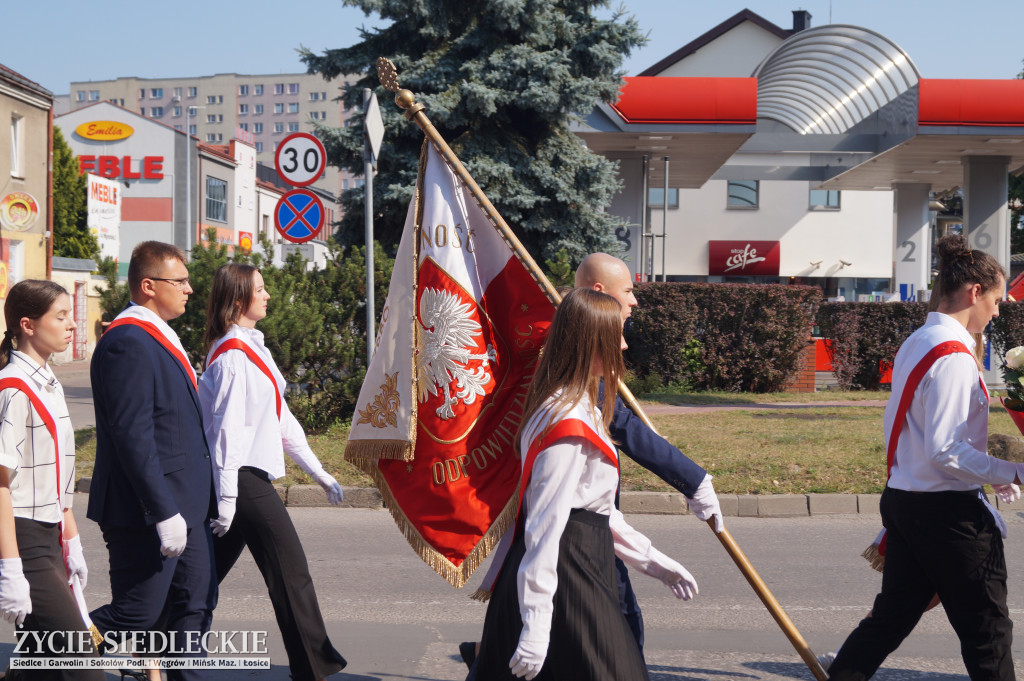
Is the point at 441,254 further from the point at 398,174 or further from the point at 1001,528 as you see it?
the point at 398,174

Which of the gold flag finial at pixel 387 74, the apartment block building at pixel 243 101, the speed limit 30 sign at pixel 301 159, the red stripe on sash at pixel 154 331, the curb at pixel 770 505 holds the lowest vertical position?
the curb at pixel 770 505

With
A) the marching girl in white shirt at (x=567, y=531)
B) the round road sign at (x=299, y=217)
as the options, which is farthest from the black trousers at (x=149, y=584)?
the round road sign at (x=299, y=217)

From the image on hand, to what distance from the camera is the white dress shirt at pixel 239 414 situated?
409 cm

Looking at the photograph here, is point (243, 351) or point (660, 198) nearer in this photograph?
point (243, 351)

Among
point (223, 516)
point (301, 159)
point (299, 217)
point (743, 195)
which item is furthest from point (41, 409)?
point (743, 195)

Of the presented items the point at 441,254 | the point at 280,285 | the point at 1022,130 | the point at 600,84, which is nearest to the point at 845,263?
the point at 1022,130

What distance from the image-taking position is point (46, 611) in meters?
3.26

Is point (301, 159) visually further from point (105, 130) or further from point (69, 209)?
point (105, 130)

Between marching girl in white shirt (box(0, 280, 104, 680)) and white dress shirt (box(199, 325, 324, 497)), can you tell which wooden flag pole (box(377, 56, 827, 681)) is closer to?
white dress shirt (box(199, 325, 324, 497))

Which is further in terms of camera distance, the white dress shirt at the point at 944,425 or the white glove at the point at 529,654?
the white dress shirt at the point at 944,425

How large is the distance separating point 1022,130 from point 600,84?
844 cm

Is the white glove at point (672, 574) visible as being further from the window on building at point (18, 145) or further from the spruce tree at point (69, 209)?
the spruce tree at point (69, 209)

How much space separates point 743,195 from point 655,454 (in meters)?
36.5

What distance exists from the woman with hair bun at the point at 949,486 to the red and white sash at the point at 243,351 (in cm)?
252
